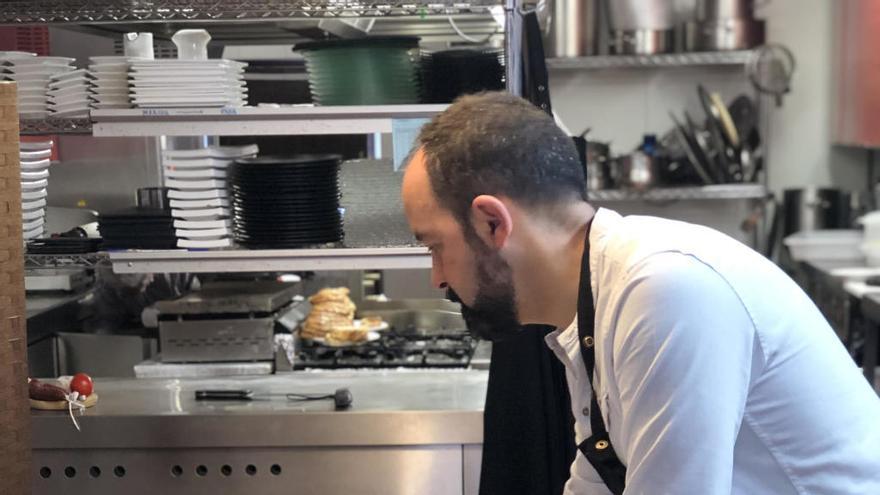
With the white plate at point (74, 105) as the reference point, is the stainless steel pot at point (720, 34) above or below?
above

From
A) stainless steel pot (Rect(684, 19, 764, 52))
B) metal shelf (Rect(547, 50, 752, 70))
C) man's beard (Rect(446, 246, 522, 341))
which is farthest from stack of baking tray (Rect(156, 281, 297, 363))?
stainless steel pot (Rect(684, 19, 764, 52))

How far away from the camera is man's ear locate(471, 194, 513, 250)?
1.43 m

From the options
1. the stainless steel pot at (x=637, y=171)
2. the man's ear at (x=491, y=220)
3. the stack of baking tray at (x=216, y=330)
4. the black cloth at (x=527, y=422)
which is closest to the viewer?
the man's ear at (x=491, y=220)

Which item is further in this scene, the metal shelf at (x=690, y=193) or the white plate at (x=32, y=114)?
the metal shelf at (x=690, y=193)

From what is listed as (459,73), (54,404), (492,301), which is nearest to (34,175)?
(54,404)

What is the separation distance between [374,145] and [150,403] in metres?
2.17

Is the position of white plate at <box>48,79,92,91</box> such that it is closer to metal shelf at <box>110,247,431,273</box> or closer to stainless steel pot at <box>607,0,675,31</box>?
metal shelf at <box>110,247,431,273</box>

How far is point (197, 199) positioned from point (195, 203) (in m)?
0.01

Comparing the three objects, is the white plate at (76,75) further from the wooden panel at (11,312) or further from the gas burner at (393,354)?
the gas burner at (393,354)

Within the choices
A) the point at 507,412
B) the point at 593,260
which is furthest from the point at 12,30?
the point at 593,260

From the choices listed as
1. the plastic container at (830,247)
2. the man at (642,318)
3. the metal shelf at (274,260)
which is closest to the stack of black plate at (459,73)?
the metal shelf at (274,260)

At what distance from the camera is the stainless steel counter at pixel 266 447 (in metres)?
2.68

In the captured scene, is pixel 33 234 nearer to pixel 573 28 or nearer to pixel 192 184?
pixel 192 184

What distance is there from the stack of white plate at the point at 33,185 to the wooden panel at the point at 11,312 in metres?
0.83
